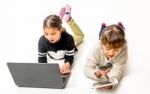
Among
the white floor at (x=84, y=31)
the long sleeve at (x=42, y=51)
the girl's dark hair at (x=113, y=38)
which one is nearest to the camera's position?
the girl's dark hair at (x=113, y=38)

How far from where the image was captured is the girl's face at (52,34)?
114 cm

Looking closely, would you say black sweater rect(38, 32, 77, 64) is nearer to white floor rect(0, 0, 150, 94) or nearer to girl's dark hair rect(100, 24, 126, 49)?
white floor rect(0, 0, 150, 94)

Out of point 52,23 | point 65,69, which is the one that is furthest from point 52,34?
point 65,69

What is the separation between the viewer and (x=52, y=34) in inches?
45.3

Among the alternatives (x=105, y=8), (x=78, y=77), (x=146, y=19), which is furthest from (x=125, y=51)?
(x=105, y=8)

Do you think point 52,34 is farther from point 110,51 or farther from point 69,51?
point 110,51

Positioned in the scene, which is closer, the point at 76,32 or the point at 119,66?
the point at 119,66

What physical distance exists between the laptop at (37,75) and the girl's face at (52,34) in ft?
0.47

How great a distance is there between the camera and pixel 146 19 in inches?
60.1

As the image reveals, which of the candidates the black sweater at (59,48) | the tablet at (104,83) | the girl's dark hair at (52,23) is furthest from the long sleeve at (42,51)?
the tablet at (104,83)

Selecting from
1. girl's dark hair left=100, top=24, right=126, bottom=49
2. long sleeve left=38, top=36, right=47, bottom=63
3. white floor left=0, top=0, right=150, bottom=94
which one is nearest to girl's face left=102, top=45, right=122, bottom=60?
girl's dark hair left=100, top=24, right=126, bottom=49

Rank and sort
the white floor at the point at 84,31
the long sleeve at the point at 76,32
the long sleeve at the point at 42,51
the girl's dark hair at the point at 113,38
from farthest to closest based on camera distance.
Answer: the long sleeve at the point at 76,32, the long sleeve at the point at 42,51, the white floor at the point at 84,31, the girl's dark hair at the point at 113,38

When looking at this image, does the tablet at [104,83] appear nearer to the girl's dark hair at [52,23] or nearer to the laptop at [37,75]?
the laptop at [37,75]

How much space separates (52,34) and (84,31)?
0.37 metres
